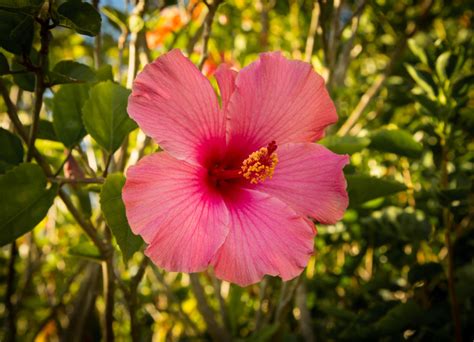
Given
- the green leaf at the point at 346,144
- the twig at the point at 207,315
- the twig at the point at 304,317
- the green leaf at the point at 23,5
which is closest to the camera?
the green leaf at the point at 23,5

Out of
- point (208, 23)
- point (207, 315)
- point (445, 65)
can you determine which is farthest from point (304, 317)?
point (208, 23)

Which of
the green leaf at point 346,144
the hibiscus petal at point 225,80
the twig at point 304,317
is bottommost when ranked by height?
the twig at point 304,317

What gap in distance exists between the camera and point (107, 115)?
101cm

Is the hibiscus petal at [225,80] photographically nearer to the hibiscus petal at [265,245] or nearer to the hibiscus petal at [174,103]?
the hibiscus petal at [174,103]

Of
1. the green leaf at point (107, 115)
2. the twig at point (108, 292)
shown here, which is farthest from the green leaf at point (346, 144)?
the twig at point (108, 292)

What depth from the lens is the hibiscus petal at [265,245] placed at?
0.92 meters

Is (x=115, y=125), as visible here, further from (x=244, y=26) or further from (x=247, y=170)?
(x=244, y=26)

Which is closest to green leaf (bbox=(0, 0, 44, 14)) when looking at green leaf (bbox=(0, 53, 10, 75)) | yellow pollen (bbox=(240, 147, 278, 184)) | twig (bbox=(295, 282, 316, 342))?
green leaf (bbox=(0, 53, 10, 75))

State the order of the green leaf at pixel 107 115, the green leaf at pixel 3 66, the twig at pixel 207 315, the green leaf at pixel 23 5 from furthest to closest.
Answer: the twig at pixel 207 315
the green leaf at pixel 107 115
the green leaf at pixel 3 66
the green leaf at pixel 23 5

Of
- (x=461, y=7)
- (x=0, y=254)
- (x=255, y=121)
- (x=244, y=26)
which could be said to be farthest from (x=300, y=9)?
(x=0, y=254)

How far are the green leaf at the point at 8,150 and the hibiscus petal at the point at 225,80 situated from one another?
45cm

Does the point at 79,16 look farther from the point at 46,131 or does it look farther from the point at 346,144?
the point at 346,144

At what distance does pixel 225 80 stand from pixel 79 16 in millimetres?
307

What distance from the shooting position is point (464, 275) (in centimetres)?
140
